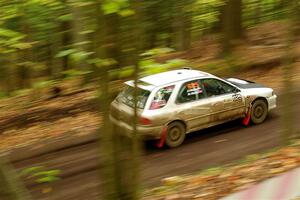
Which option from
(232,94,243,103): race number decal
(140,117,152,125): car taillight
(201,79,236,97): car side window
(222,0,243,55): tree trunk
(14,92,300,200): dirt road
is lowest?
(14,92,300,200): dirt road

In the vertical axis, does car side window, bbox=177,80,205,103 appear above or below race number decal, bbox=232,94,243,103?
above

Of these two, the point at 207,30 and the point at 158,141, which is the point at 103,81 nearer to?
the point at 158,141

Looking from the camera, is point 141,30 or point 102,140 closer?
point 141,30

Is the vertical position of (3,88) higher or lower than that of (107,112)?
lower

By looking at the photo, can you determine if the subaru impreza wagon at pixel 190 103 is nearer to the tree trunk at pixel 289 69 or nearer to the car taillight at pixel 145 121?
the car taillight at pixel 145 121

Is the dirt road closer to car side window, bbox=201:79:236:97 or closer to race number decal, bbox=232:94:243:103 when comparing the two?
race number decal, bbox=232:94:243:103

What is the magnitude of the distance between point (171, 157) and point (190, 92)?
5.70 ft

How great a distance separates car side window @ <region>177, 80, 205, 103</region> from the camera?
10.9m

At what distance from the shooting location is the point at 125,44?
16.3ft

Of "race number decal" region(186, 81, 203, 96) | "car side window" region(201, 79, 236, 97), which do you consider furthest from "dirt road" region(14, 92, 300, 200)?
"race number decal" region(186, 81, 203, 96)

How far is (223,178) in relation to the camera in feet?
20.7

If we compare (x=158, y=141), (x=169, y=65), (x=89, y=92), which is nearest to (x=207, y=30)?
(x=89, y=92)

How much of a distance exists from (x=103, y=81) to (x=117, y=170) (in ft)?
3.90

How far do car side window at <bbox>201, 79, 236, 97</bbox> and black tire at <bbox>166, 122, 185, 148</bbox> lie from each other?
44.2 inches
